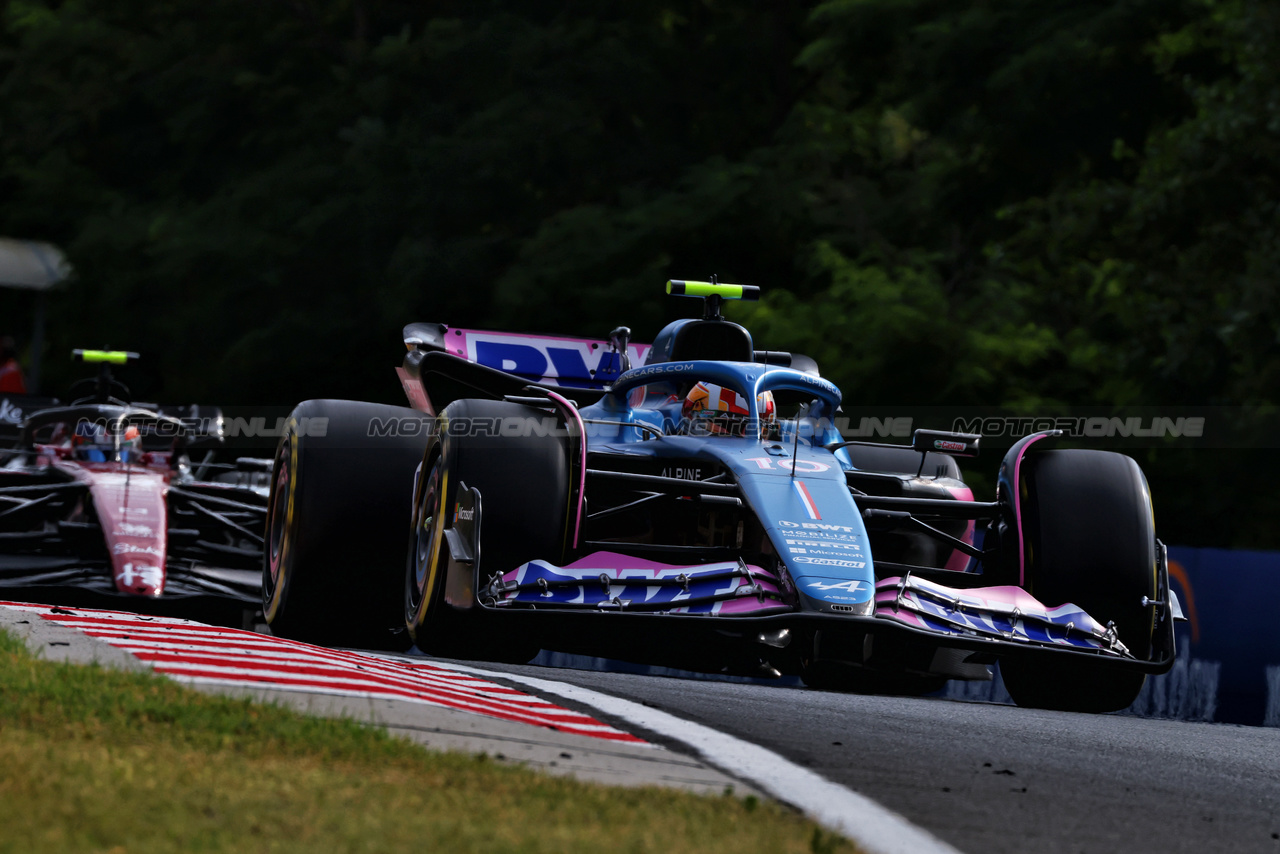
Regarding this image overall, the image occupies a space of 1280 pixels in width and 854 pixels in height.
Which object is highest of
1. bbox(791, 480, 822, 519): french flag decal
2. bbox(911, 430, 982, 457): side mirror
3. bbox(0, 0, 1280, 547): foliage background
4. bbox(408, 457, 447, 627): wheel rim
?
bbox(0, 0, 1280, 547): foliage background

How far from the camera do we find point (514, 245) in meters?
22.6

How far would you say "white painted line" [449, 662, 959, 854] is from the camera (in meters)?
4.33

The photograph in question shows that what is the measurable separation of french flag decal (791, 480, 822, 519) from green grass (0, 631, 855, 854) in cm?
285

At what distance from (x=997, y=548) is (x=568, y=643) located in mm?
2343

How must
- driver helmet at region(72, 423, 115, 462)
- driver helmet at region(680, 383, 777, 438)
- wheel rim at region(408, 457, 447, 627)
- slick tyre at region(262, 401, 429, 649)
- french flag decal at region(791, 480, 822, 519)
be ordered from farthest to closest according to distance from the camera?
driver helmet at region(72, 423, 115, 462) < slick tyre at region(262, 401, 429, 649) < driver helmet at region(680, 383, 777, 438) < wheel rim at region(408, 457, 447, 627) < french flag decal at region(791, 480, 822, 519)

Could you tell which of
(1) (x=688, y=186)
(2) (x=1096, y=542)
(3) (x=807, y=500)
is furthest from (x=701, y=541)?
(1) (x=688, y=186)

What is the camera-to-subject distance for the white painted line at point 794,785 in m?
4.33

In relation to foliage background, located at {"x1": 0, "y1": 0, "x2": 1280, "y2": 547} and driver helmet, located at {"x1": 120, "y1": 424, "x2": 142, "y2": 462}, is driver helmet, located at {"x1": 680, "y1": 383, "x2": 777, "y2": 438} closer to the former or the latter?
driver helmet, located at {"x1": 120, "y1": 424, "x2": 142, "y2": 462}

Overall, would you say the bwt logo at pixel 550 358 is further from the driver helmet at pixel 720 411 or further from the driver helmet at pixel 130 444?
the driver helmet at pixel 130 444

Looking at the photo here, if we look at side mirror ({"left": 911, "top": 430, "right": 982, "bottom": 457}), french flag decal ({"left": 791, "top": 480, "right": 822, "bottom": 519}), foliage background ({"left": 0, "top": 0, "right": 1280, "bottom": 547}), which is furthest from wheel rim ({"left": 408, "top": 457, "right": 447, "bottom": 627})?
foliage background ({"left": 0, "top": 0, "right": 1280, "bottom": 547})

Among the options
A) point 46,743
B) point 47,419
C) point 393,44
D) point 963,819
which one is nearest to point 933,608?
point 963,819

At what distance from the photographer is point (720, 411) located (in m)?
8.74

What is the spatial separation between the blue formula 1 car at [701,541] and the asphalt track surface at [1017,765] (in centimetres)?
28

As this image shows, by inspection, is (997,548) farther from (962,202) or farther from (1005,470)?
(962,202)
